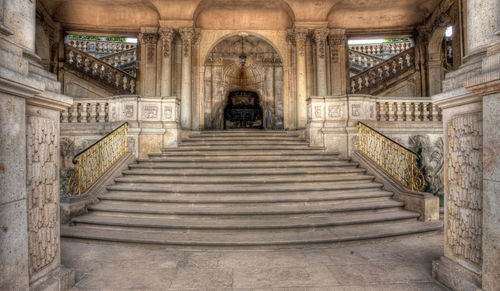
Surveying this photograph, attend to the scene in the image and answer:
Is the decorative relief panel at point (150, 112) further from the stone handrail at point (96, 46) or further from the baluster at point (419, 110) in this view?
the stone handrail at point (96, 46)

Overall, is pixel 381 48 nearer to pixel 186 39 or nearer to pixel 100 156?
pixel 186 39

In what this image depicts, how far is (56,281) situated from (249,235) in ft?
8.43

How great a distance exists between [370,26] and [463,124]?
11.7 metres

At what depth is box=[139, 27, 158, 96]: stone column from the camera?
477 inches

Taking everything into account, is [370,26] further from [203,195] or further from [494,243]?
[494,243]

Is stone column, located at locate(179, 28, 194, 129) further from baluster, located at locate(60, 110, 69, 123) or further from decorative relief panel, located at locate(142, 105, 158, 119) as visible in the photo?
baluster, located at locate(60, 110, 69, 123)

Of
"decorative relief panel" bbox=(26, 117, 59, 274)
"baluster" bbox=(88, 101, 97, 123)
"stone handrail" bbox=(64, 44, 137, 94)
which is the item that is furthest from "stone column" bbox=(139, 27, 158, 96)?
"decorative relief panel" bbox=(26, 117, 59, 274)

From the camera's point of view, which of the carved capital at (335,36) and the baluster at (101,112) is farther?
the carved capital at (335,36)

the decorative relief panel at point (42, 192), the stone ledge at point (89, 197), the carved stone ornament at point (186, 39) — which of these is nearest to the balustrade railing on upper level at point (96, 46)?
the carved stone ornament at point (186, 39)

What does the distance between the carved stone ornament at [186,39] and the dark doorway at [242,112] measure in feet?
13.3

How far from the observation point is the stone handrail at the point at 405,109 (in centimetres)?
885

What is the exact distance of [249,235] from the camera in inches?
179

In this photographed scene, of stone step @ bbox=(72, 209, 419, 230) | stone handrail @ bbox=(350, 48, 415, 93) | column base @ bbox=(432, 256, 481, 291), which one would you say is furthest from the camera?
stone handrail @ bbox=(350, 48, 415, 93)

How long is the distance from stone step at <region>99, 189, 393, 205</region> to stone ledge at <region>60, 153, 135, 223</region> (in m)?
0.18
